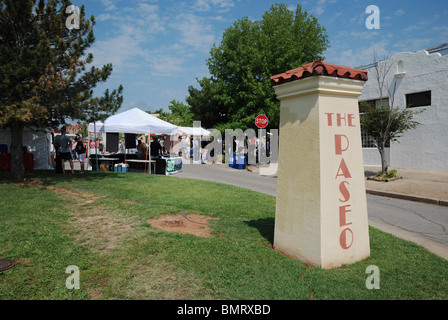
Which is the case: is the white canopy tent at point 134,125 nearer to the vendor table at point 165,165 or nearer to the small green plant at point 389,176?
the vendor table at point 165,165

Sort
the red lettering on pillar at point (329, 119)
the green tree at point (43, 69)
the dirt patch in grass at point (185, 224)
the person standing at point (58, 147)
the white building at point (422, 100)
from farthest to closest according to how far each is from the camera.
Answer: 1. the white building at point (422, 100)
2. the person standing at point (58, 147)
3. the green tree at point (43, 69)
4. the dirt patch in grass at point (185, 224)
5. the red lettering on pillar at point (329, 119)

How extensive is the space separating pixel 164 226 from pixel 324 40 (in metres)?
25.9

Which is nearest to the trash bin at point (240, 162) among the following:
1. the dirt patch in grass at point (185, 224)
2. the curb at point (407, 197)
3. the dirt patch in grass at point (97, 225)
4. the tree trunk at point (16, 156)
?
the curb at point (407, 197)

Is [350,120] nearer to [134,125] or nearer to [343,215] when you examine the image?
[343,215]

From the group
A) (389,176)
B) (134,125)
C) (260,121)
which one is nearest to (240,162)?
(260,121)

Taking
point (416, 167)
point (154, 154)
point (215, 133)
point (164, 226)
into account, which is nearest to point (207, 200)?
point (164, 226)

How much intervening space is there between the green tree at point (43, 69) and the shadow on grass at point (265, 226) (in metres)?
7.20

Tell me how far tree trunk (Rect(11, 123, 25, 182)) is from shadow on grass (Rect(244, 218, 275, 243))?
9.02m

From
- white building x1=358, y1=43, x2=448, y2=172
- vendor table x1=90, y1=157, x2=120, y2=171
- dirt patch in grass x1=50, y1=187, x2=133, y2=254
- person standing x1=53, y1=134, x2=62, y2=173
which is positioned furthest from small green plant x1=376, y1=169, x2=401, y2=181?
person standing x1=53, y1=134, x2=62, y2=173

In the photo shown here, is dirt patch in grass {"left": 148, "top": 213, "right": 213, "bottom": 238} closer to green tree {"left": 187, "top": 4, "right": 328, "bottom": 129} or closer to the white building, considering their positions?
the white building

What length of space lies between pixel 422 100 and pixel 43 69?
17142 mm

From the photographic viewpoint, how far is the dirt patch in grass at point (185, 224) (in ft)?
16.4

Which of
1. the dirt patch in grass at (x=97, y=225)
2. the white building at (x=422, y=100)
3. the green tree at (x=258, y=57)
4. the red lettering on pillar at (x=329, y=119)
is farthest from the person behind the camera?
the green tree at (x=258, y=57)

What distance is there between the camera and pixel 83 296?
2.86m
